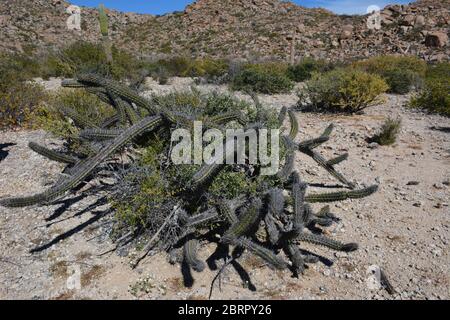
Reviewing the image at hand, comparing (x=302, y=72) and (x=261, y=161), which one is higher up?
(x=302, y=72)

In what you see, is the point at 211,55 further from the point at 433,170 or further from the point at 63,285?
the point at 63,285

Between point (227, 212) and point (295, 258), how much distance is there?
671 mm

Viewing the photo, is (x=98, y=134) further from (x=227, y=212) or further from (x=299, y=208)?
(x=299, y=208)

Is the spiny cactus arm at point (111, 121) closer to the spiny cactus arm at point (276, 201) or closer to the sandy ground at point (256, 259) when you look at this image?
the sandy ground at point (256, 259)

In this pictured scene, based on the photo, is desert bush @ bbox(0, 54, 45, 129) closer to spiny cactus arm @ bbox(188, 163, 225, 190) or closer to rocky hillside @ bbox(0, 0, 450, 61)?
spiny cactus arm @ bbox(188, 163, 225, 190)

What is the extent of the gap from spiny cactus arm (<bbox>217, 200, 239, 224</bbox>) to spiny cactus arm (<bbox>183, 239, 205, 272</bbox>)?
358 millimetres

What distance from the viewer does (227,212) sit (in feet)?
10.0

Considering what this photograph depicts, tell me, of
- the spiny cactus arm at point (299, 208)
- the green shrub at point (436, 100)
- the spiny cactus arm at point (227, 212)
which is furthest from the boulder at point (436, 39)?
the spiny cactus arm at point (227, 212)

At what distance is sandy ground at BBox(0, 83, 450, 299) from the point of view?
2.85 meters

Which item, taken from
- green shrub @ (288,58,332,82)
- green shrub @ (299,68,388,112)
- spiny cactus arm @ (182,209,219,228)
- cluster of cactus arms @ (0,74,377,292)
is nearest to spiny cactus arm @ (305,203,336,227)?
cluster of cactus arms @ (0,74,377,292)

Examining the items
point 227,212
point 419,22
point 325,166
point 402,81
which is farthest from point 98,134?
point 419,22

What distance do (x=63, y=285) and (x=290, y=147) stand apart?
244 centimetres

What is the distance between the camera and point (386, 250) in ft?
10.9
